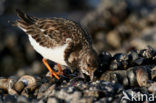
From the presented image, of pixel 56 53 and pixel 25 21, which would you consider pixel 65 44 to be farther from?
pixel 25 21

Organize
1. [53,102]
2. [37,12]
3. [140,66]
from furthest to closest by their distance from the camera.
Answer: [37,12], [140,66], [53,102]

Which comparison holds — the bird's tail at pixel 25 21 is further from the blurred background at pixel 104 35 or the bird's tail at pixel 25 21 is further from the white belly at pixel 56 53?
the blurred background at pixel 104 35

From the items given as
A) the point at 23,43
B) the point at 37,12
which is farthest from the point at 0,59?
the point at 37,12

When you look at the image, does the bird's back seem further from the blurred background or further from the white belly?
the blurred background

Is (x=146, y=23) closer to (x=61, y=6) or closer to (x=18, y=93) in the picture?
(x=61, y=6)

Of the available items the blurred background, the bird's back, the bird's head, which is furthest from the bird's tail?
the blurred background

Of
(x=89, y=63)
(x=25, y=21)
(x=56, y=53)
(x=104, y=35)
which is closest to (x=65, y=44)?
(x=56, y=53)

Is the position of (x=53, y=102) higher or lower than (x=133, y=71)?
lower

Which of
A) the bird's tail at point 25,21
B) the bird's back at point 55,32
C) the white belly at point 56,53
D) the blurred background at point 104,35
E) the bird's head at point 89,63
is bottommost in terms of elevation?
the bird's head at point 89,63

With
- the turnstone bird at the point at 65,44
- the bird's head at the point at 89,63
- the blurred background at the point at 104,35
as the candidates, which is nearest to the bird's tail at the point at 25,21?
the turnstone bird at the point at 65,44
